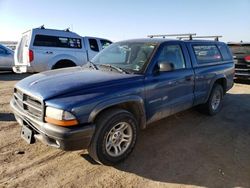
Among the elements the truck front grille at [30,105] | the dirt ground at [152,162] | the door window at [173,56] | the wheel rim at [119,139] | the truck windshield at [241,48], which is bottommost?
the dirt ground at [152,162]

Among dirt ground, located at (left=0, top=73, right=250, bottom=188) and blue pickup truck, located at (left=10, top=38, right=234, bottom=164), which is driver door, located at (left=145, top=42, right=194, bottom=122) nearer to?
blue pickup truck, located at (left=10, top=38, right=234, bottom=164)

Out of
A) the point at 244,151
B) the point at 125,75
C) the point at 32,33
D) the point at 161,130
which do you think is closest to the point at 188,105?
the point at 161,130

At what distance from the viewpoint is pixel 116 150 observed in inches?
133

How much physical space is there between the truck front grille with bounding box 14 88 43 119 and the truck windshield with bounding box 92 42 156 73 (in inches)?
57.1

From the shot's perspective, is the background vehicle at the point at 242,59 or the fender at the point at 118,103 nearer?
the fender at the point at 118,103

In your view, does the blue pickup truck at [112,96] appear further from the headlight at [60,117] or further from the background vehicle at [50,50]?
the background vehicle at [50,50]

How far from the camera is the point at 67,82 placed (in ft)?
10.5

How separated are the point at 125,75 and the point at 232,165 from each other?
2.06 metres

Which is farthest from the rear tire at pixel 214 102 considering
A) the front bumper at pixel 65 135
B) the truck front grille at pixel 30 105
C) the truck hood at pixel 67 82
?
the truck front grille at pixel 30 105

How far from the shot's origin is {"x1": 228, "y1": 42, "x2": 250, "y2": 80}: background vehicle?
29.6 ft

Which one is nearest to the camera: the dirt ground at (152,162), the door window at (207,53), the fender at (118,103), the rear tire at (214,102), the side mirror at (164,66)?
the fender at (118,103)

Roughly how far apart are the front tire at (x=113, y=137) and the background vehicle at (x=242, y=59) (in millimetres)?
7286

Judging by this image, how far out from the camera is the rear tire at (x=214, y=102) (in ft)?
17.8

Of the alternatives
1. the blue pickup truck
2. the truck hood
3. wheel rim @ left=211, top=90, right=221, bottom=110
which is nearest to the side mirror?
the blue pickup truck
